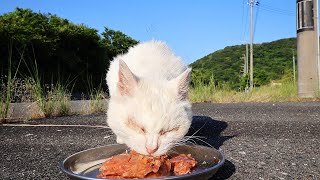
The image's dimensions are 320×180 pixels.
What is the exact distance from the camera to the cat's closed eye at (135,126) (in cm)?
228

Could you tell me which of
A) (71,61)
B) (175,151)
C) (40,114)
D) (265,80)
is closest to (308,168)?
(175,151)

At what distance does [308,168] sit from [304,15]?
882 cm

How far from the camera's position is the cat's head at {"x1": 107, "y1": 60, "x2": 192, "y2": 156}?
224cm

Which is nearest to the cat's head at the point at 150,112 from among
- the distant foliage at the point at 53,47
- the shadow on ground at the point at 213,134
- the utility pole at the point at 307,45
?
the shadow on ground at the point at 213,134

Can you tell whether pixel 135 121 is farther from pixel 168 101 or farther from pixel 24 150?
pixel 24 150

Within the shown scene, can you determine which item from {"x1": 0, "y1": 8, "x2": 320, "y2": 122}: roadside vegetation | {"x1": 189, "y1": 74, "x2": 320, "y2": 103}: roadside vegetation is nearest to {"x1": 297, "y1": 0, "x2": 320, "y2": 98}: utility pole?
{"x1": 189, "y1": 74, "x2": 320, "y2": 103}: roadside vegetation

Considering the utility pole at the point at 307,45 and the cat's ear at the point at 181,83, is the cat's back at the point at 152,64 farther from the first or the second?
the utility pole at the point at 307,45

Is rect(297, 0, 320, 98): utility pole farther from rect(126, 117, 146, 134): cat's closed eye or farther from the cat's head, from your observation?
rect(126, 117, 146, 134): cat's closed eye

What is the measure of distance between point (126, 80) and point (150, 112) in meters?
0.42

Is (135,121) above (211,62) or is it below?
below

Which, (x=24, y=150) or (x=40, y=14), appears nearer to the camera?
(x=24, y=150)

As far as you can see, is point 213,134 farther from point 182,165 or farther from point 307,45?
point 307,45

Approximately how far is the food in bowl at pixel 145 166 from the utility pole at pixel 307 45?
27.4 feet

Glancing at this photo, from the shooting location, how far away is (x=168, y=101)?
7.89ft
